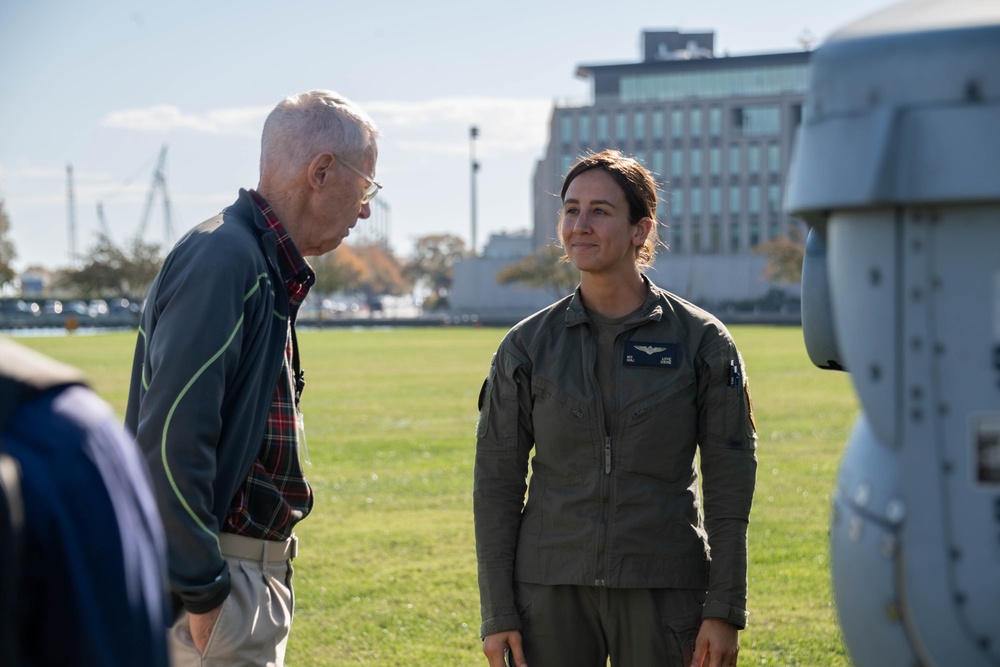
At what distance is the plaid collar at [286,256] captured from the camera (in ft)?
12.0

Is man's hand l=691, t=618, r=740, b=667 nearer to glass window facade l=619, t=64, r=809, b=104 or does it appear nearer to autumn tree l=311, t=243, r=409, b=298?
glass window facade l=619, t=64, r=809, b=104

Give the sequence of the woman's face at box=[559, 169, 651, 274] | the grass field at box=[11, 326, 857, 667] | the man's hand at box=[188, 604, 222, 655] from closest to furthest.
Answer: the man's hand at box=[188, 604, 222, 655] < the woman's face at box=[559, 169, 651, 274] < the grass field at box=[11, 326, 857, 667]

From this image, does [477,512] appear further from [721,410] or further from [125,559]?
[125,559]

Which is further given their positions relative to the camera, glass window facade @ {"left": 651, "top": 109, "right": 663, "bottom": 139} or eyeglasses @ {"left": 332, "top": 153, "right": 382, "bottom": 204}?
glass window facade @ {"left": 651, "top": 109, "right": 663, "bottom": 139}

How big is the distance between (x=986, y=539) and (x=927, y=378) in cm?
25

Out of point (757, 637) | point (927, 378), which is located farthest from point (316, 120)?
point (757, 637)

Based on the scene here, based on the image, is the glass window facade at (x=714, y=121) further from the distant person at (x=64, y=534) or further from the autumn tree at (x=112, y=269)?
the distant person at (x=64, y=534)

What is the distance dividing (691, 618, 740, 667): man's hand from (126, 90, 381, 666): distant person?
1.25 metres

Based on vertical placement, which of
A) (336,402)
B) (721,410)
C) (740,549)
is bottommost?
(336,402)

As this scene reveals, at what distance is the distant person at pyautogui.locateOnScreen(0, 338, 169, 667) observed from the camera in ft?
4.44

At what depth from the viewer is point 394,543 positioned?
9898 mm

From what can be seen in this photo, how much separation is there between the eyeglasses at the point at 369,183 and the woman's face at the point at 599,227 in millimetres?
621

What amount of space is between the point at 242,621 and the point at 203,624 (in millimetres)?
128

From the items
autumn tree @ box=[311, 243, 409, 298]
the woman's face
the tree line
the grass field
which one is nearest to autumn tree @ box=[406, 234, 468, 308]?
autumn tree @ box=[311, 243, 409, 298]
